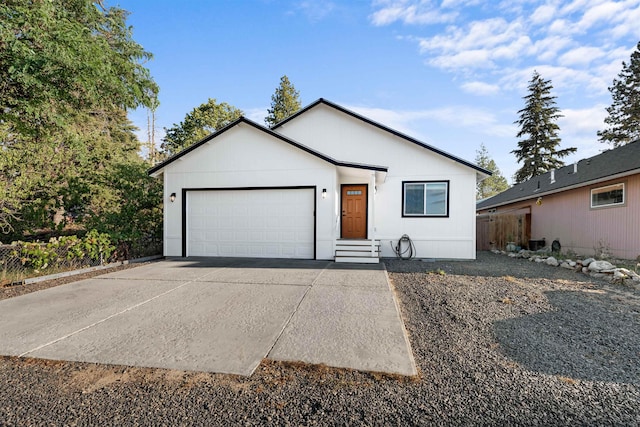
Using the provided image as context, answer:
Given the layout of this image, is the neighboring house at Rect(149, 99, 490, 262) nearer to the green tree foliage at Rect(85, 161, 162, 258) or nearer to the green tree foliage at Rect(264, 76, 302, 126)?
the green tree foliage at Rect(85, 161, 162, 258)

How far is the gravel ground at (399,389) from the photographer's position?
1.93 meters

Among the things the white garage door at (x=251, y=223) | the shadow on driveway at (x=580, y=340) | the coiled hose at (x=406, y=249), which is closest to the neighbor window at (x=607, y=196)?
the coiled hose at (x=406, y=249)

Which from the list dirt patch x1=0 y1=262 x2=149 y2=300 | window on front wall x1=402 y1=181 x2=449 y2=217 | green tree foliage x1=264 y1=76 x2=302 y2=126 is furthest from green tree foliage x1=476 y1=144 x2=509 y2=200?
dirt patch x1=0 y1=262 x2=149 y2=300

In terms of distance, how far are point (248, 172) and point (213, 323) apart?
246 inches

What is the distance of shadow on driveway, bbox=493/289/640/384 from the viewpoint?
259cm

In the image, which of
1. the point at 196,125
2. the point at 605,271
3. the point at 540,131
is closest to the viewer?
the point at 605,271

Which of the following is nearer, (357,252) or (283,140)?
(357,252)

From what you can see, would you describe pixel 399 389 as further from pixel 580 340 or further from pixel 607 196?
pixel 607 196

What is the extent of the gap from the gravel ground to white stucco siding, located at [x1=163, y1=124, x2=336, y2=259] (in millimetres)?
5673

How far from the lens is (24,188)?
26.2 ft

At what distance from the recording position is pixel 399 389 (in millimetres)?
2215

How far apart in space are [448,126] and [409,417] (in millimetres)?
14791

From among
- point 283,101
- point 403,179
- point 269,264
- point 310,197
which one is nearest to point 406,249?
point 403,179

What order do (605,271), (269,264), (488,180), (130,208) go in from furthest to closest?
(488,180), (130,208), (269,264), (605,271)
